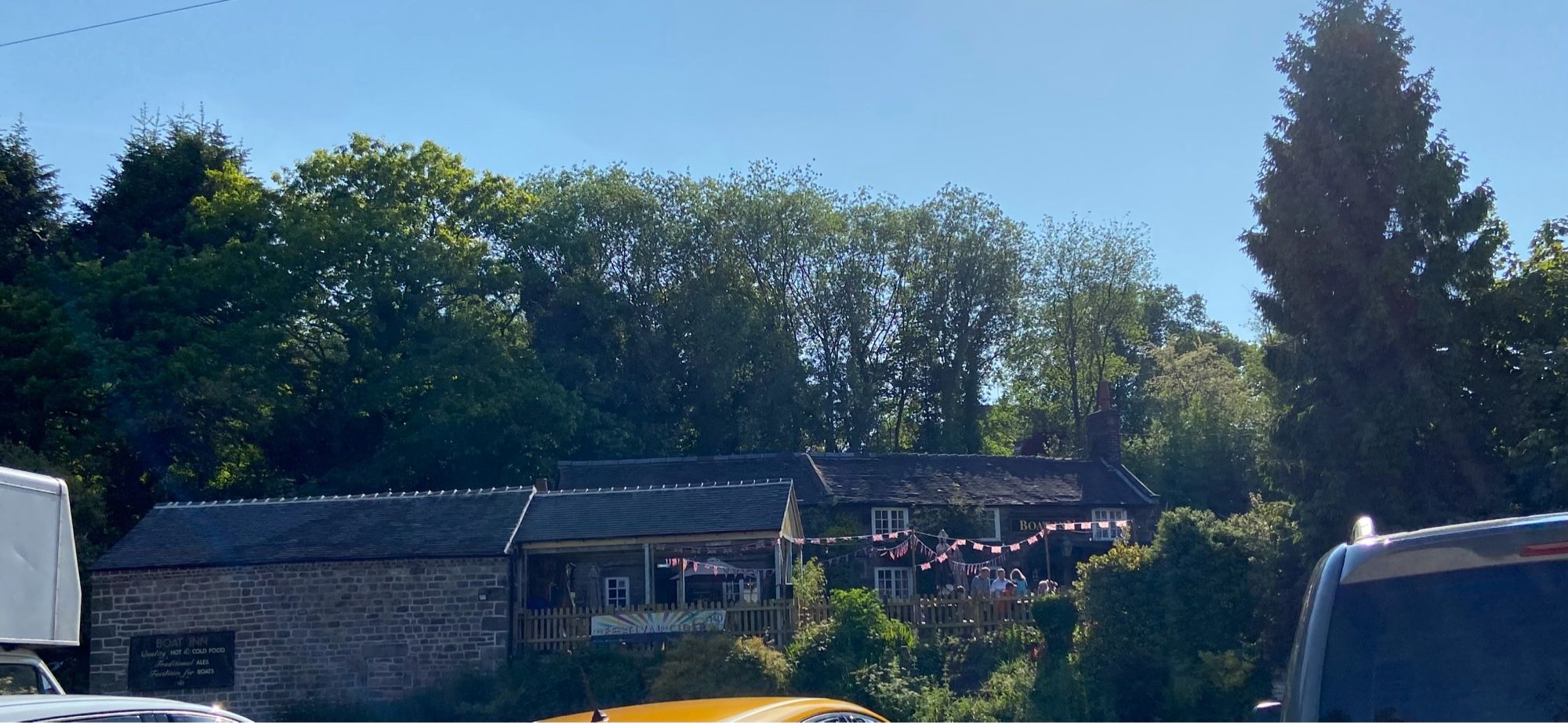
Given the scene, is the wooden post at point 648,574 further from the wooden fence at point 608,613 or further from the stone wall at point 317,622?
the stone wall at point 317,622

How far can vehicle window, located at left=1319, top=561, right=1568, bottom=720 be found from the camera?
409 cm

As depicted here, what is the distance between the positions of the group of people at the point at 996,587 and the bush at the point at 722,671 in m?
4.48

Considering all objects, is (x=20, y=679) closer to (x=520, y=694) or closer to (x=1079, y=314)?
(x=520, y=694)

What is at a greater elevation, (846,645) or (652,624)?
(652,624)

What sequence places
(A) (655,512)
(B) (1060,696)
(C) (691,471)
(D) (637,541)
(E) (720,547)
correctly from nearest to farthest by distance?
1. (B) (1060,696)
2. (D) (637,541)
3. (E) (720,547)
4. (A) (655,512)
5. (C) (691,471)

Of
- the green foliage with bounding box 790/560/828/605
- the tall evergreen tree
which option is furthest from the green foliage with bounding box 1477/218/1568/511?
the green foliage with bounding box 790/560/828/605

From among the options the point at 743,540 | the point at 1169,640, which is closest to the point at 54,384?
the point at 743,540

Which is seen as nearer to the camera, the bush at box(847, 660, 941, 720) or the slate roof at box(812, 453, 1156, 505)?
the bush at box(847, 660, 941, 720)

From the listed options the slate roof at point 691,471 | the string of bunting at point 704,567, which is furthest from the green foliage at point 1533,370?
the slate roof at point 691,471

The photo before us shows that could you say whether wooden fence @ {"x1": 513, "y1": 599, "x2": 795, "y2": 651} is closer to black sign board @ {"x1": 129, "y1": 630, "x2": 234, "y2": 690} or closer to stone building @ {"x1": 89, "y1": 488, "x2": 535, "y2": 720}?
stone building @ {"x1": 89, "y1": 488, "x2": 535, "y2": 720}

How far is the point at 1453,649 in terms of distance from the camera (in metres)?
4.18

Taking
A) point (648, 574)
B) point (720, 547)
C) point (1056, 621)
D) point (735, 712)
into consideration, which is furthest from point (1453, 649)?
point (648, 574)

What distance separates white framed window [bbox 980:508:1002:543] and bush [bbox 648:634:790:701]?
16267 millimetres

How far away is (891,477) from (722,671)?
1756cm
